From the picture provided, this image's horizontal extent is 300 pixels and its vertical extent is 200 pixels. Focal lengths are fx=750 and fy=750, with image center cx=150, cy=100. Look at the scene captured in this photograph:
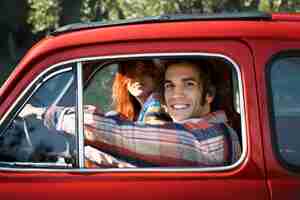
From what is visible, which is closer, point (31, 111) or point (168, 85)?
point (31, 111)

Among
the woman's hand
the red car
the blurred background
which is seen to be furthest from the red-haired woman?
the blurred background

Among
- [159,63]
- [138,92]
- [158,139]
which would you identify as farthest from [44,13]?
[158,139]

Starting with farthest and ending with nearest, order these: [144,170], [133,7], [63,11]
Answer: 1. [133,7]
2. [63,11]
3. [144,170]

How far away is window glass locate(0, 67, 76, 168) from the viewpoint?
9.75 feet

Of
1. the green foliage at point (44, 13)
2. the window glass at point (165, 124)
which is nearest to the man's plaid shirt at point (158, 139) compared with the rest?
the window glass at point (165, 124)

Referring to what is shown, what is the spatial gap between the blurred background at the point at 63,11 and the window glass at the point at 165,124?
11.5 m

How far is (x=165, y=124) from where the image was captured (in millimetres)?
3035

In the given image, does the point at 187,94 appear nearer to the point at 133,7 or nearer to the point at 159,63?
the point at 159,63

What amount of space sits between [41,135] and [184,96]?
63 cm

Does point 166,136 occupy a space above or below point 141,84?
below

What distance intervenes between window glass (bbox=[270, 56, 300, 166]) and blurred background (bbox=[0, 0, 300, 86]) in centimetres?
1172

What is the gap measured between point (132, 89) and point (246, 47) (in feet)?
2.57

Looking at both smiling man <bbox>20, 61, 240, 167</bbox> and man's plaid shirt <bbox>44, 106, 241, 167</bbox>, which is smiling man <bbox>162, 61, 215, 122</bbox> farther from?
man's plaid shirt <bbox>44, 106, 241, 167</bbox>

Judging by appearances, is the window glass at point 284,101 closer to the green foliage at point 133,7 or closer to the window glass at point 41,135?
the window glass at point 41,135
